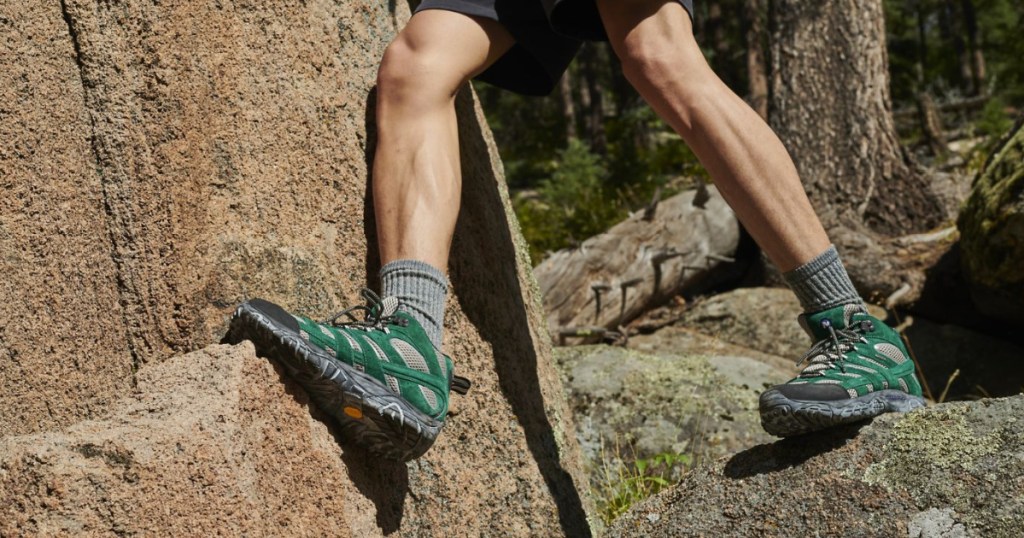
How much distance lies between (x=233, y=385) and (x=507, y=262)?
53.3 inches

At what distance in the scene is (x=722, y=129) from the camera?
8.27 ft

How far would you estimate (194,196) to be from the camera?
7.36 feet

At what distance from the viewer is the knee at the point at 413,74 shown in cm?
254

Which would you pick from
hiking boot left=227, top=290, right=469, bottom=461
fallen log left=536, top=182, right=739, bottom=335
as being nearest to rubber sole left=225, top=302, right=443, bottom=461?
hiking boot left=227, top=290, right=469, bottom=461

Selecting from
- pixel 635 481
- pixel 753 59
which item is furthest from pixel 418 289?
pixel 753 59

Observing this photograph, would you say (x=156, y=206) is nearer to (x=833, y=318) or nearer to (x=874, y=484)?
(x=833, y=318)

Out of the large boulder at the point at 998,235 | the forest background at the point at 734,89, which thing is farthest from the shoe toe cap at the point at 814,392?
the forest background at the point at 734,89

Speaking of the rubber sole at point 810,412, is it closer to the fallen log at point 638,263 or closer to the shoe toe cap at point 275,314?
the shoe toe cap at point 275,314

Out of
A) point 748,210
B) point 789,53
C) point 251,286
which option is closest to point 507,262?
point 748,210

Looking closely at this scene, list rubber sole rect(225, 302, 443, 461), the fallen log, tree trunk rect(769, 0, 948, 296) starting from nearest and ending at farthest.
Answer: rubber sole rect(225, 302, 443, 461)
the fallen log
tree trunk rect(769, 0, 948, 296)

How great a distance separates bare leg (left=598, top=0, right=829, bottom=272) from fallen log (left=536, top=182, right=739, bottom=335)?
4278 millimetres

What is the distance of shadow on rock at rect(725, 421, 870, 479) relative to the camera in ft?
8.11

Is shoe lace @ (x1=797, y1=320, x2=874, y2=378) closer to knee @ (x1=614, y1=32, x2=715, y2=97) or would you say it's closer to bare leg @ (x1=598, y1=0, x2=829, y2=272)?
bare leg @ (x1=598, y1=0, x2=829, y2=272)

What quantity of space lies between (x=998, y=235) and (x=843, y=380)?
11.2ft
